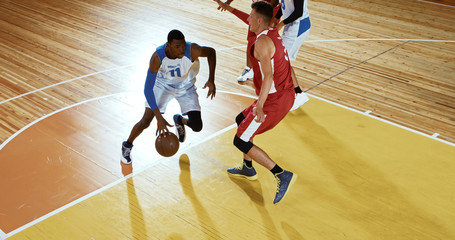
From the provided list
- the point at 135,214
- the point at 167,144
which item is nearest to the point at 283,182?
the point at 167,144

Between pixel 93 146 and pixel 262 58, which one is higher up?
pixel 262 58

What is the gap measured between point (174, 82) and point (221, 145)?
875 mm

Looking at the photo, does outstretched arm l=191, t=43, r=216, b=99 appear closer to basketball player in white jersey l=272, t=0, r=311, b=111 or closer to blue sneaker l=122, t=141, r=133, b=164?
blue sneaker l=122, t=141, r=133, b=164

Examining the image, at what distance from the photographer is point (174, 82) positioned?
4.63 metres

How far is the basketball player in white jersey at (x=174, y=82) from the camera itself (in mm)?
4184

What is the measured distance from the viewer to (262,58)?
12.1 feet

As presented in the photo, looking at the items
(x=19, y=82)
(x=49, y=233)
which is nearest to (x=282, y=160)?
(x=49, y=233)

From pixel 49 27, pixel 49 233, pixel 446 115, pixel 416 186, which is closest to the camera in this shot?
pixel 49 233

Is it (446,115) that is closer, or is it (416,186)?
(416,186)

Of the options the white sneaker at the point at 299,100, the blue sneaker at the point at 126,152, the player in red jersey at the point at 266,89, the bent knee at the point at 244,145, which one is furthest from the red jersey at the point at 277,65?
the white sneaker at the point at 299,100

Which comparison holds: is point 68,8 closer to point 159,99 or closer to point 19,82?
point 19,82

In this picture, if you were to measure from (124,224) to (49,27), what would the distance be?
234 inches

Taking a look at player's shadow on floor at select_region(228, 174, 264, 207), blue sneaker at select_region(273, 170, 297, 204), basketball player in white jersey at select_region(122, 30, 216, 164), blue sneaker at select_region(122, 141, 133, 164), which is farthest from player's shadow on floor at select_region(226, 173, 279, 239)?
blue sneaker at select_region(122, 141, 133, 164)

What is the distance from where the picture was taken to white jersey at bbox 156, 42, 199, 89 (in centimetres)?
443
